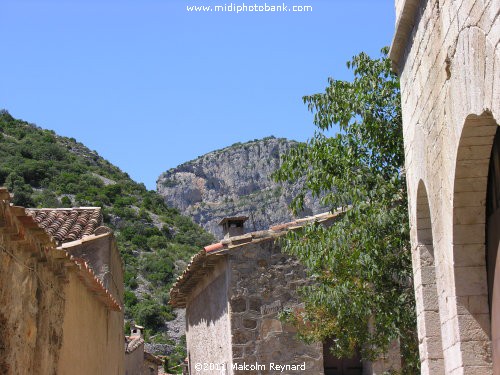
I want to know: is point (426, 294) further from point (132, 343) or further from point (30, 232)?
point (132, 343)

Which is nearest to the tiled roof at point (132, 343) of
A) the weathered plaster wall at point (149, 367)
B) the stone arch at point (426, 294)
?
the weathered plaster wall at point (149, 367)

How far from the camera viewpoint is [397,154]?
10148 mm

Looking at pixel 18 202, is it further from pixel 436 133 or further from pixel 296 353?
pixel 436 133

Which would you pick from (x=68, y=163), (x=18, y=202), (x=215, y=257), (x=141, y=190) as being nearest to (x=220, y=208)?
(x=141, y=190)

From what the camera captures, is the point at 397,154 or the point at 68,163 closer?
the point at 397,154

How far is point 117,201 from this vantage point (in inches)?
1802

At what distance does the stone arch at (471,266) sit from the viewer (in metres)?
5.56

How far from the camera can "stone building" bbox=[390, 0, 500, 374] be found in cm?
474

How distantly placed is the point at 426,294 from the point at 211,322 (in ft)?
30.3

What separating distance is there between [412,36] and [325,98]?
3.89m

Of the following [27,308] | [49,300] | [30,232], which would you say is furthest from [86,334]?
[30,232]

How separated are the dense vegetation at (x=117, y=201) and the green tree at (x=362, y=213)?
2789 centimetres

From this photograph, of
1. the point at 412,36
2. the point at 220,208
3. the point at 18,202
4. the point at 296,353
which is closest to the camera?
the point at 412,36

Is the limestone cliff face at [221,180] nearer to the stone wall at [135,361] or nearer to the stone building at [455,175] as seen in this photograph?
the stone wall at [135,361]
